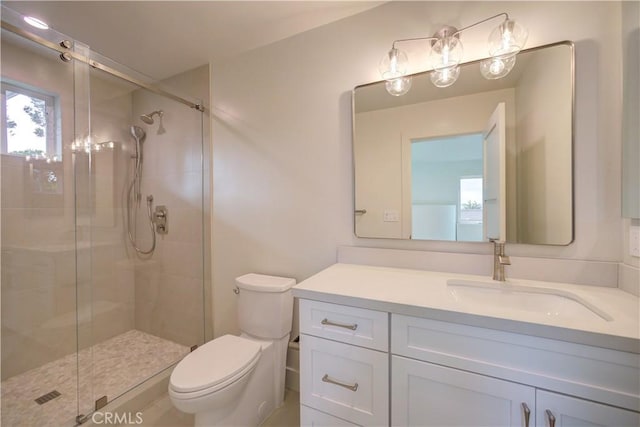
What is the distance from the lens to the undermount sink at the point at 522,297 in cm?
94

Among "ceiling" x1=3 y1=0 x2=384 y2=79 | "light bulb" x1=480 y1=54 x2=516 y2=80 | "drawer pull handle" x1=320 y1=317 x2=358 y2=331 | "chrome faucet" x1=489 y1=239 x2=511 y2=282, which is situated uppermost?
"ceiling" x1=3 y1=0 x2=384 y2=79

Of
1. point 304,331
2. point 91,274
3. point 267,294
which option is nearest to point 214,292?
point 267,294

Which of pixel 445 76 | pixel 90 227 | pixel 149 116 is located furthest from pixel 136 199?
pixel 445 76

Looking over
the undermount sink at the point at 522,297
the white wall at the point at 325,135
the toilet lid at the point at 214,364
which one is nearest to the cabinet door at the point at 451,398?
the undermount sink at the point at 522,297

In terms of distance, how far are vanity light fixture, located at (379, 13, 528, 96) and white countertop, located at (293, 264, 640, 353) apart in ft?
3.24

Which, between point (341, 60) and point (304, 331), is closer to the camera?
point (304, 331)

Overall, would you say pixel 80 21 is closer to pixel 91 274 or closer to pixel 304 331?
pixel 91 274

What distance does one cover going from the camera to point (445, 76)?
1.25 metres

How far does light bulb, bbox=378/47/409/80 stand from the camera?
132cm

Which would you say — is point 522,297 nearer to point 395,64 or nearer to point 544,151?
point 544,151

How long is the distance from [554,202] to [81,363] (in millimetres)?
2799

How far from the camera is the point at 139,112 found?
215cm

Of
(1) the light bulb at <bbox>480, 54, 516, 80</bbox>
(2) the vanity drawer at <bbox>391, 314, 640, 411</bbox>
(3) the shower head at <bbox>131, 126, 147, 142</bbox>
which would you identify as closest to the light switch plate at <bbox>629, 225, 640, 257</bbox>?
(2) the vanity drawer at <bbox>391, 314, 640, 411</bbox>

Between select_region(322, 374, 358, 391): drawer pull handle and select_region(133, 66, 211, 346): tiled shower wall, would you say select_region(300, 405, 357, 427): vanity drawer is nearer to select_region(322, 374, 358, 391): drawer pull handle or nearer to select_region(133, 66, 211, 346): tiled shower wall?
select_region(322, 374, 358, 391): drawer pull handle
